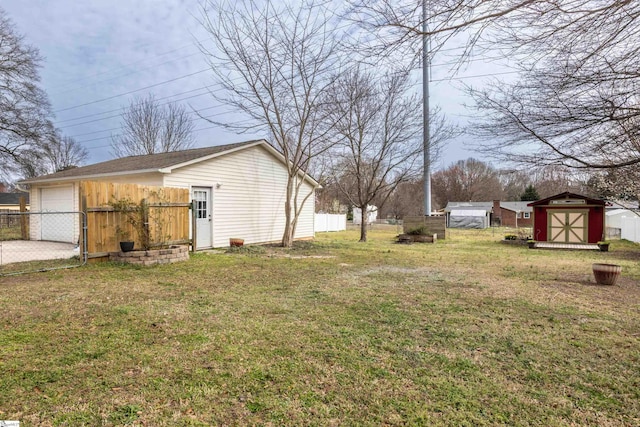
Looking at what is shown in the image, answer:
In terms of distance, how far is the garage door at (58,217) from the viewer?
42.3 feet

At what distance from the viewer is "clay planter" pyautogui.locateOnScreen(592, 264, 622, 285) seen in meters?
6.68

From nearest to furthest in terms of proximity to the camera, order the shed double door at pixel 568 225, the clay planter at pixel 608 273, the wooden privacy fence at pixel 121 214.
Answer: the clay planter at pixel 608 273 < the wooden privacy fence at pixel 121 214 < the shed double door at pixel 568 225

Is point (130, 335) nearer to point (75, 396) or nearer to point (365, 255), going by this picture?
point (75, 396)

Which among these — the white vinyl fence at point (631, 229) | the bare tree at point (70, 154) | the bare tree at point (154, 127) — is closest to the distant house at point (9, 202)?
the bare tree at point (70, 154)

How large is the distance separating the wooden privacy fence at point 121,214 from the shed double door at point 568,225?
17115mm

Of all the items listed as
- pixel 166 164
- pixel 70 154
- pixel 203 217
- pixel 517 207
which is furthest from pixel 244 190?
pixel 517 207

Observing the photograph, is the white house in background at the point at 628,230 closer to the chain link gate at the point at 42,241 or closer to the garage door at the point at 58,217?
the chain link gate at the point at 42,241

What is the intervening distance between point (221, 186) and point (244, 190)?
104cm

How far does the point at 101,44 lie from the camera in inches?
576

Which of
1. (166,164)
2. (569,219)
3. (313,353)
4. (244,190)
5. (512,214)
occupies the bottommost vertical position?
(313,353)

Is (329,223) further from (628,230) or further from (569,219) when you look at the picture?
(628,230)

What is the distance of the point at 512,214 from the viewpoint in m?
37.5

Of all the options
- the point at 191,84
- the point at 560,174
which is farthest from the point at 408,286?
the point at 191,84

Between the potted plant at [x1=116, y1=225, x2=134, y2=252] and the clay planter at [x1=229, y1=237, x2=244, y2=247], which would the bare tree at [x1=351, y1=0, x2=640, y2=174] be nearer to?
the potted plant at [x1=116, y1=225, x2=134, y2=252]
